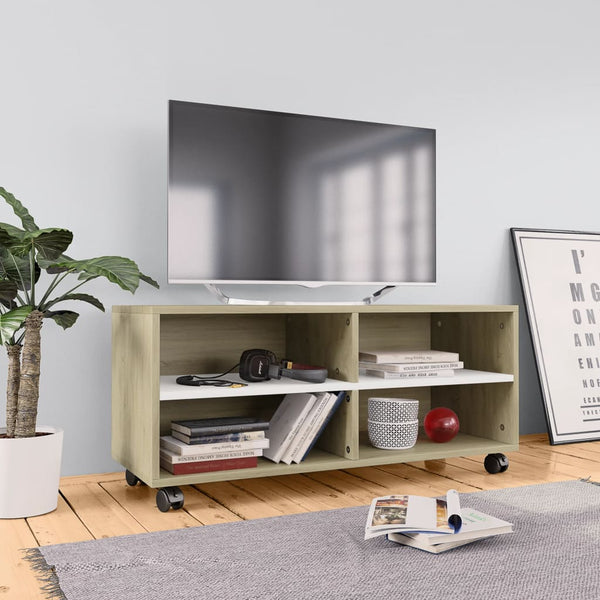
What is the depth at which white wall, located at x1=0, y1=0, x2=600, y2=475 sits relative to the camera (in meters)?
2.35

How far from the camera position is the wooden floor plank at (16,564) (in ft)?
4.71

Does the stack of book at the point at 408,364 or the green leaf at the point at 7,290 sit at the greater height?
the green leaf at the point at 7,290

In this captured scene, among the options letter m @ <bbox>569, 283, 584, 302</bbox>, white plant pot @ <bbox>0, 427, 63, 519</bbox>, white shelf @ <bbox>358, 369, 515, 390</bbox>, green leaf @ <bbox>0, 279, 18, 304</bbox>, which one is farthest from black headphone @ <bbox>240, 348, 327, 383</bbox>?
letter m @ <bbox>569, 283, 584, 302</bbox>

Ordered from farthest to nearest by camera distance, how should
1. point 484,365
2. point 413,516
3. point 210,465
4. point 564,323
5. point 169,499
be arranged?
point 564,323, point 484,365, point 210,465, point 169,499, point 413,516

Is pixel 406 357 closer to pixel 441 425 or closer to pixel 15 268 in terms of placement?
pixel 441 425

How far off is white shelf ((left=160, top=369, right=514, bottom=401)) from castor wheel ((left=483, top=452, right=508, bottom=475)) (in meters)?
0.26

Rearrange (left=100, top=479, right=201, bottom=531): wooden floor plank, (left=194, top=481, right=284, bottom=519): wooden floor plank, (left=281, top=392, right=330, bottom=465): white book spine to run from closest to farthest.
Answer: (left=100, top=479, right=201, bottom=531): wooden floor plank < (left=194, top=481, right=284, bottom=519): wooden floor plank < (left=281, top=392, right=330, bottom=465): white book spine

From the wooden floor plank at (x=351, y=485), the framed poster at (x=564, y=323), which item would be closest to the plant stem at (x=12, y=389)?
the wooden floor plank at (x=351, y=485)

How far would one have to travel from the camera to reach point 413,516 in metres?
1.71

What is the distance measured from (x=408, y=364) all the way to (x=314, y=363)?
1.03 ft

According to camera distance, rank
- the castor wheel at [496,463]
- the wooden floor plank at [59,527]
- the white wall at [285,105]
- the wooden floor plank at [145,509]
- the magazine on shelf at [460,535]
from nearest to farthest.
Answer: the magazine on shelf at [460,535]
the wooden floor plank at [59,527]
the wooden floor plank at [145,509]
the white wall at [285,105]
the castor wheel at [496,463]

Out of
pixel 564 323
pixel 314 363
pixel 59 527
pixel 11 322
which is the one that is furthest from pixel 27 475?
pixel 564 323

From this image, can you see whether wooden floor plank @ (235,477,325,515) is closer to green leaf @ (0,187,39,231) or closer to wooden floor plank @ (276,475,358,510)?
wooden floor plank @ (276,475,358,510)

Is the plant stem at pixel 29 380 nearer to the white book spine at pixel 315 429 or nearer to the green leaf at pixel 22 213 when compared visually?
the green leaf at pixel 22 213
